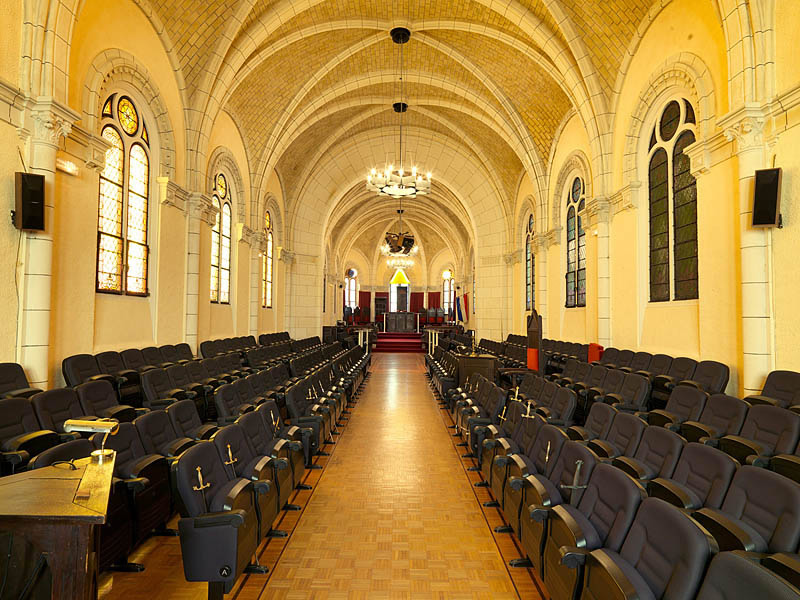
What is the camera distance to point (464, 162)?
20.8 m

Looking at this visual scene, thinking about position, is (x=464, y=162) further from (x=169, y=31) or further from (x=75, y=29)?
(x=75, y=29)

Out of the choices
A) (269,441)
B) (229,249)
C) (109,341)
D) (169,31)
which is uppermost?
(169,31)

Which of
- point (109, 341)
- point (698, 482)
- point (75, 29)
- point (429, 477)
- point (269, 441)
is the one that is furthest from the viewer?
point (109, 341)

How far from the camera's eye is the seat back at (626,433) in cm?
392

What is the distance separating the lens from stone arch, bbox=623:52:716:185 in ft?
23.2

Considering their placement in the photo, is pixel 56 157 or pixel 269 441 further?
pixel 56 157

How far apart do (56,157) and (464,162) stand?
17.0 m

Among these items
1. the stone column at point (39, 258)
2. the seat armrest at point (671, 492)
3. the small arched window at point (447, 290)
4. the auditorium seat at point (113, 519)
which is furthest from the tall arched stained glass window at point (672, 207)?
the small arched window at point (447, 290)

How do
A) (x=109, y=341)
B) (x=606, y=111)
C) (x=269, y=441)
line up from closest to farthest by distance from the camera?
(x=269, y=441)
(x=109, y=341)
(x=606, y=111)

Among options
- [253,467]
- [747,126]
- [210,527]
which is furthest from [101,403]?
[747,126]

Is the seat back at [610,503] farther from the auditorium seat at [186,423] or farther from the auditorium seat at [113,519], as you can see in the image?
the auditorium seat at [186,423]

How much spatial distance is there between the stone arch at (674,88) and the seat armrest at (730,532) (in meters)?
6.25

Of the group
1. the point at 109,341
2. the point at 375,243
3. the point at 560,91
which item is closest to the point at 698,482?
the point at 109,341

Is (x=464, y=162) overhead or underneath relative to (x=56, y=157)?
overhead
